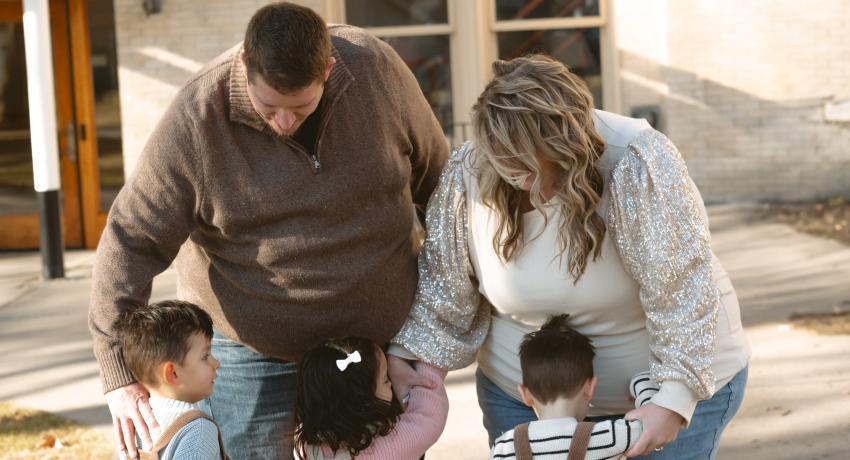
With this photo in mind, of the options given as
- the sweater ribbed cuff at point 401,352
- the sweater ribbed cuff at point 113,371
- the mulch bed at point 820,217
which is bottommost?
the mulch bed at point 820,217

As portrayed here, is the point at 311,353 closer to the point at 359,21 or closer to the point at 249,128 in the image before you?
the point at 249,128

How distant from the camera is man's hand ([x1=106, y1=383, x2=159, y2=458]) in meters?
2.90

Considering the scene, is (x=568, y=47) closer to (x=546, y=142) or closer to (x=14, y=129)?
(x=14, y=129)

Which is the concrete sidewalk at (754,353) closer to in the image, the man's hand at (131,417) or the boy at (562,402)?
the boy at (562,402)

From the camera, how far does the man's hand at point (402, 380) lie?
3.17 m

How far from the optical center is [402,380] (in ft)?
10.4

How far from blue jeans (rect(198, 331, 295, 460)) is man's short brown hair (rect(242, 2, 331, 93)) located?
3.06 feet

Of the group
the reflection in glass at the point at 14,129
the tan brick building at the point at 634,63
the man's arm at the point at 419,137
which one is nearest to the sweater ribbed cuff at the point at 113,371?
the man's arm at the point at 419,137

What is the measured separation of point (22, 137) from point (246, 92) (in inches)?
340

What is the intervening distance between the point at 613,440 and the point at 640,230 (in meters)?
0.54

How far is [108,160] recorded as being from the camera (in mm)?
11023

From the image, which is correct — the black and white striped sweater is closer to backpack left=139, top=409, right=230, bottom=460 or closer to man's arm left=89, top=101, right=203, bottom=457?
backpack left=139, top=409, right=230, bottom=460

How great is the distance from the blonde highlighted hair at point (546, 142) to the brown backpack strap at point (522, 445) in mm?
436

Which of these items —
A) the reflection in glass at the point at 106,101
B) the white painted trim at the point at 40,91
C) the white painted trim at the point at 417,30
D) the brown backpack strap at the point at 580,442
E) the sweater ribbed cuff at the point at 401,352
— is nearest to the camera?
the brown backpack strap at the point at 580,442
